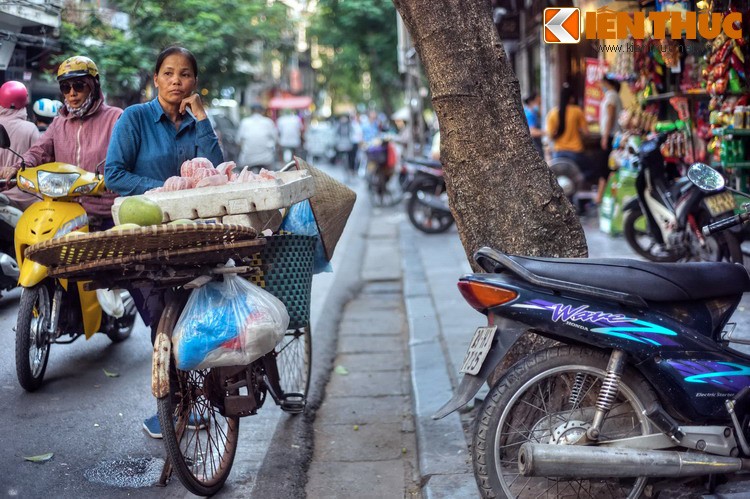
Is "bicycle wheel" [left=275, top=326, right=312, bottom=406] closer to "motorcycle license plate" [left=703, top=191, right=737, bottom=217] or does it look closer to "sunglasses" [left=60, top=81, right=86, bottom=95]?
"sunglasses" [left=60, top=81, right=86, bottom=95]

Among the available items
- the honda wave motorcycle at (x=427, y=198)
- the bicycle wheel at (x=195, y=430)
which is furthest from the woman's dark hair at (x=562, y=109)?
the bicycle wheel at (x=195, y=430)

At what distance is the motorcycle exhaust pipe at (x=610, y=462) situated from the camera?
3.14 metres

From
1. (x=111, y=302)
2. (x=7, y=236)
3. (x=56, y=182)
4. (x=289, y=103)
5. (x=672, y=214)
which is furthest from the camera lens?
(x=289, y=103)

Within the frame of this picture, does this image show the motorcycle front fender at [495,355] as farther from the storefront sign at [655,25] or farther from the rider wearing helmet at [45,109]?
the rider wearing helmet at [45,109]

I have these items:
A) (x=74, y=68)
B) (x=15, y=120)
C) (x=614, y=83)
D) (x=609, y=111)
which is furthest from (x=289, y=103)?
(x=74, y=68)

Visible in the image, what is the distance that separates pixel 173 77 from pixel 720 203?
4.82m

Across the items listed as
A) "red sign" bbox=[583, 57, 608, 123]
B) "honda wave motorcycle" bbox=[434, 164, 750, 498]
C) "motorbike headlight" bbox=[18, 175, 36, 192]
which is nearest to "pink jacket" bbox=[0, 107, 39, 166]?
"motorbike headlight" bbox=[18, 175, 36, 192]

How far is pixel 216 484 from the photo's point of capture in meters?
4.00

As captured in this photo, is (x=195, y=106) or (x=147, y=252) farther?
(x=195, y=106)

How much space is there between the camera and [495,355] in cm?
Result: 326

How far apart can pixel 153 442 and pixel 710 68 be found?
5234mm

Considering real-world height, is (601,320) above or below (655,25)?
below

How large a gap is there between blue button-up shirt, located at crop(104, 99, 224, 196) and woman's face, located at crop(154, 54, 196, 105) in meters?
0.08

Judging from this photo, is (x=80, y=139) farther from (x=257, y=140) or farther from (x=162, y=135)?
(x=257, y=140)
